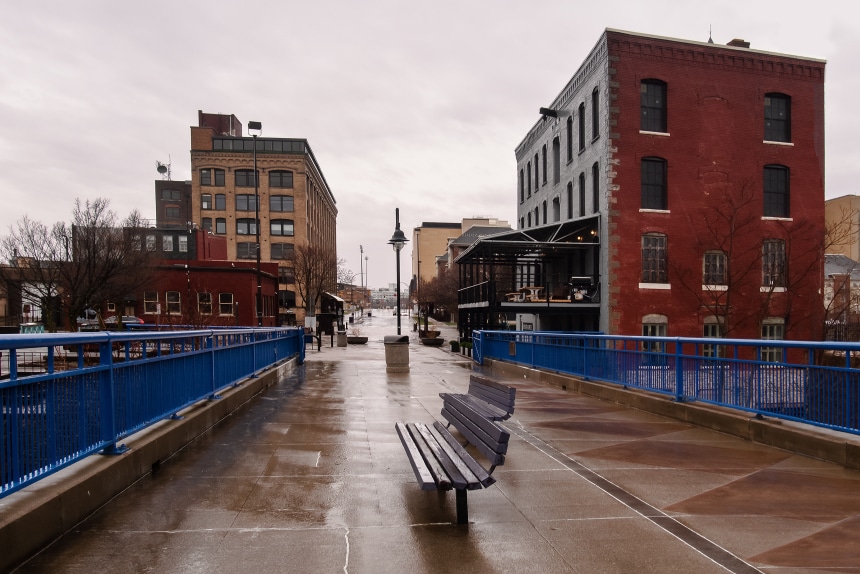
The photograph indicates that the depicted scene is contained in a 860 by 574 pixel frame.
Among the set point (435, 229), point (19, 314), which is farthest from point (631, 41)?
point (435, 229)

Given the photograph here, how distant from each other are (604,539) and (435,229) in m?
151

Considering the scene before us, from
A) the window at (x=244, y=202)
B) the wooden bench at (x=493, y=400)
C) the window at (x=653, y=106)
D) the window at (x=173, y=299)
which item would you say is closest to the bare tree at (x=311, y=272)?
the window at (x=173, y=299)

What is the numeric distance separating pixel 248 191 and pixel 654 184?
191ft

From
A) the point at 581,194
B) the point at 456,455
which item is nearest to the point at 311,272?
the point at 581,194

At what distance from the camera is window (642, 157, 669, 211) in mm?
26469

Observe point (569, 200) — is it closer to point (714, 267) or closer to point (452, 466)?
point (714, 267)

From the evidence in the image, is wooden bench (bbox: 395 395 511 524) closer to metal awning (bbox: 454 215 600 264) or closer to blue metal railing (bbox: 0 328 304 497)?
blue metal railing (bbox: 0 328 304 497)

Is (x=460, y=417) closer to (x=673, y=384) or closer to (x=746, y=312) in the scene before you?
(x=673, y=384)

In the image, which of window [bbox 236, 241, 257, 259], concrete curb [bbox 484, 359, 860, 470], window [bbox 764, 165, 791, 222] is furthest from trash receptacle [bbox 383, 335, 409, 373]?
window [bbox 236, 241, 257, 259]

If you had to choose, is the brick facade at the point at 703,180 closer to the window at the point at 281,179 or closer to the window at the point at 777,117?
the window at the point at 777,117

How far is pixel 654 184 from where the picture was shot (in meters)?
26.6

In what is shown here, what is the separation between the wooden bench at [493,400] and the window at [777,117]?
25.8m

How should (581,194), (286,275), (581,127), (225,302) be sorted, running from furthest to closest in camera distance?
(286,275) → (225,302) → (581,194) → (581,127)

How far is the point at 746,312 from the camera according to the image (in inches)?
1041
